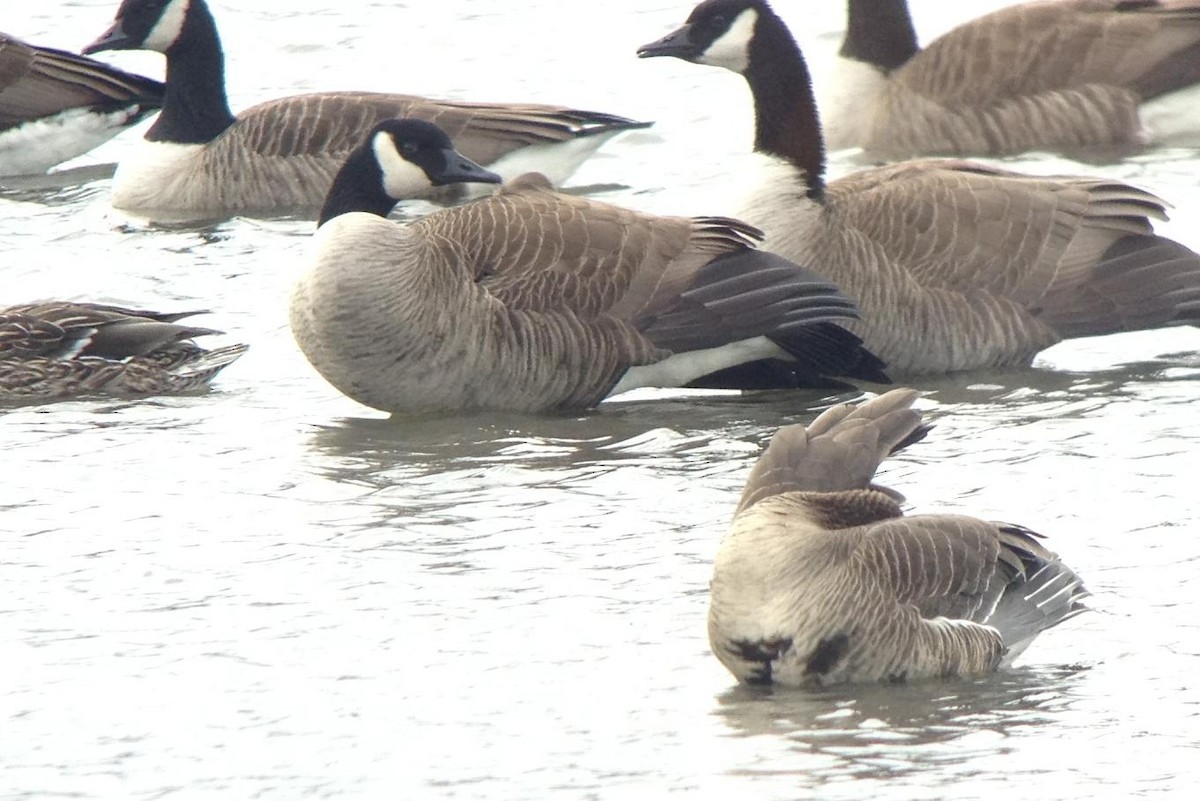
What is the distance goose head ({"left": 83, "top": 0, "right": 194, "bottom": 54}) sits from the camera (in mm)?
14180

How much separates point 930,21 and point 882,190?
7.51 metres

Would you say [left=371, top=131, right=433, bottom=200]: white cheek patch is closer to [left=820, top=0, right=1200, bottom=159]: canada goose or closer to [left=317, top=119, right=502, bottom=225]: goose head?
Answer: [left=317, top=119, right=502, bottom=225]: goose head

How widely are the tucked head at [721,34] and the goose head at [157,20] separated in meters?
4.38

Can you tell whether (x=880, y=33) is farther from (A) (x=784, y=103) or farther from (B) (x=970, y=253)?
(B) (x=970, y=253)

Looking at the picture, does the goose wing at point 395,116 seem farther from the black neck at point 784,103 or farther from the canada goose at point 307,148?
the black neck at point 784,103

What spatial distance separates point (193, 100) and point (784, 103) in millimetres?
5095

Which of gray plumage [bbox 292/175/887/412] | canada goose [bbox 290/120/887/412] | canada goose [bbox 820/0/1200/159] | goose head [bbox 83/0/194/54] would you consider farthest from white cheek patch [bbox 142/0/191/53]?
Answer: gray plumage [bbox 292/175/887/412]

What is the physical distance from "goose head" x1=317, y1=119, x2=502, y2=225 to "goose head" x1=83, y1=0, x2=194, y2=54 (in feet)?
15.6

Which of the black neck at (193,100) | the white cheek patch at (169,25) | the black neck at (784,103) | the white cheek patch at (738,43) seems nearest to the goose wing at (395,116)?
the black neck at (193,100)

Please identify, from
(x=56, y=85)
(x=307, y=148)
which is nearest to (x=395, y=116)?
(x=307, y=148)

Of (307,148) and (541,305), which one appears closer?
(541,305)

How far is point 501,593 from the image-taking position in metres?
6.87

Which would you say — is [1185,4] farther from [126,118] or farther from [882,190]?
[126,118]

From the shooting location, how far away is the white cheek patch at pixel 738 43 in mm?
10602
